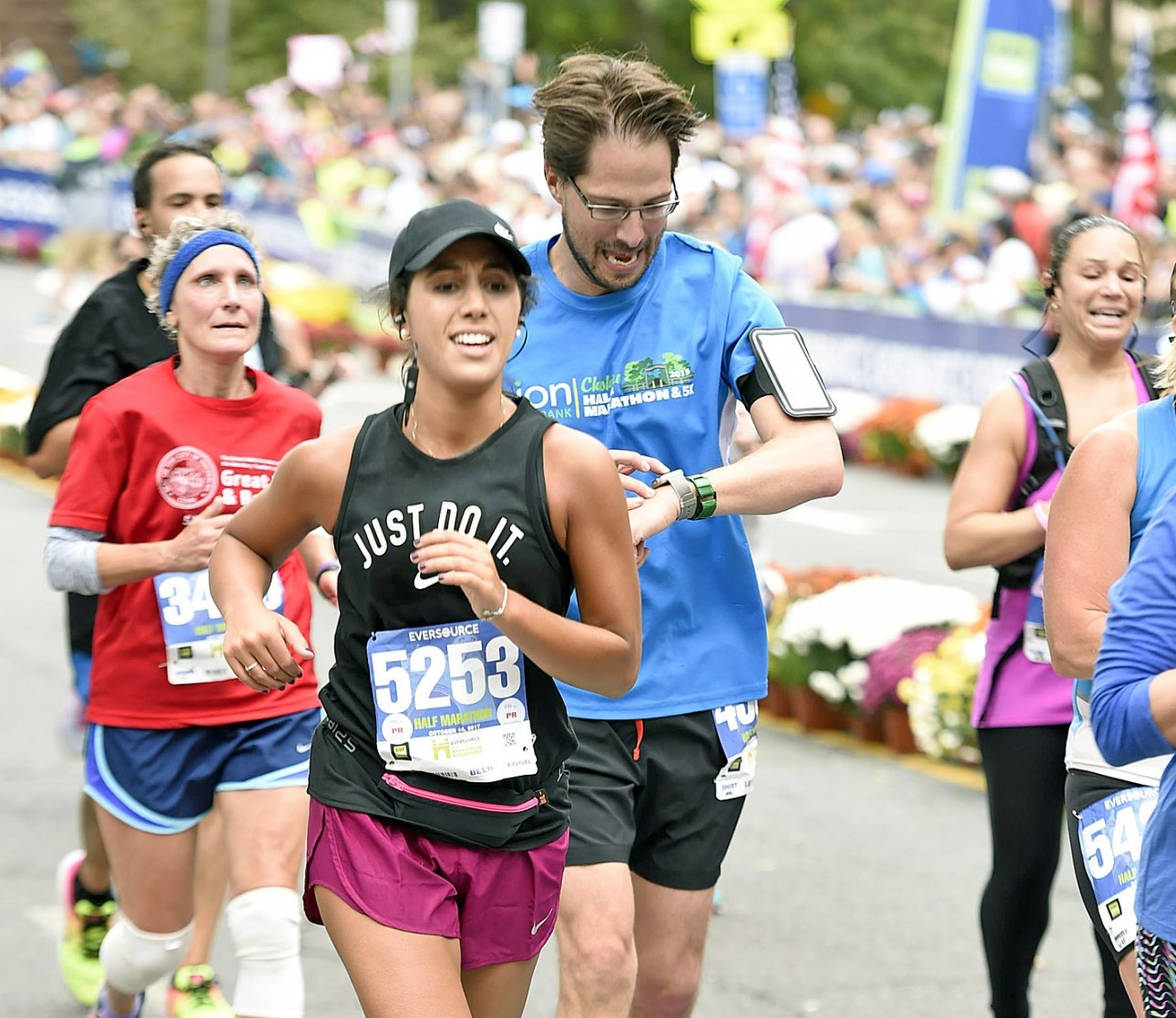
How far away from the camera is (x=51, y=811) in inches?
306

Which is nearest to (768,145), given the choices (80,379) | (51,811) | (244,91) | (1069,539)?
(51,811)

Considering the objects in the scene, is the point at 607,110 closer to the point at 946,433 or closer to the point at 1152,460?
the point at 1152,460

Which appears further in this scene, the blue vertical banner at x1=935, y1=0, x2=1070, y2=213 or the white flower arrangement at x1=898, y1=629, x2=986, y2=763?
the blue vertical banner at x1=935, y1=0, x2=1070, y2=213

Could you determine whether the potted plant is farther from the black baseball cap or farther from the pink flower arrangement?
the black baseball cap

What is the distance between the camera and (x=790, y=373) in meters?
4.04

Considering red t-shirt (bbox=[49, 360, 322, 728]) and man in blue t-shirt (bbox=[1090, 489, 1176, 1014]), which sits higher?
man in blue t-shirt (bbox=[1090, 489, 1176, 1014])

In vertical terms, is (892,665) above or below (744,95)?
below

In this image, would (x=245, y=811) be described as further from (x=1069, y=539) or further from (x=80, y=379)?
(x=1069, y=539)

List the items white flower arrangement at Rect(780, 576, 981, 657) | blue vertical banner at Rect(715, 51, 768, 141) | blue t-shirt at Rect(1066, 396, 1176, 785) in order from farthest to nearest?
1. blue vertical banner at Rect(715, 51, 768, 141)
2. white flower arrangement at Rect(780, 576, 981, 657)
3. blue t-shirt at Rect(1066, 396, 1176, 785)

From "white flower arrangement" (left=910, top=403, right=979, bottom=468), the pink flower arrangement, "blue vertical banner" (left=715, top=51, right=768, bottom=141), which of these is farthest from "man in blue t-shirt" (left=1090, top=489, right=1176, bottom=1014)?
"blue vertical banner" (left=715, top=51, right=768, bottom=141)

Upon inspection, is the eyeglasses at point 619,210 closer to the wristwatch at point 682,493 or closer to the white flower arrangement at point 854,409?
the wristwatch at point 682,493

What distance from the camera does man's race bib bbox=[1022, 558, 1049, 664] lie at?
4.69m

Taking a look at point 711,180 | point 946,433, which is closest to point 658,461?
point 946,433

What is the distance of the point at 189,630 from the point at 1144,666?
260 centimetres
